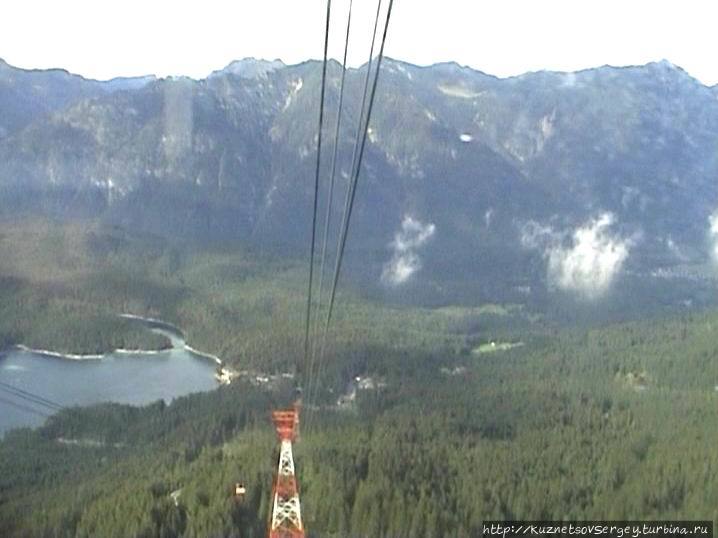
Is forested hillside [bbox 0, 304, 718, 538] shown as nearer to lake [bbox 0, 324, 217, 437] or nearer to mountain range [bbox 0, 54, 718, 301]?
lake [bbox 0, 324, 217, 437]

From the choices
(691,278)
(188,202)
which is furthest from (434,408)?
(188,202)

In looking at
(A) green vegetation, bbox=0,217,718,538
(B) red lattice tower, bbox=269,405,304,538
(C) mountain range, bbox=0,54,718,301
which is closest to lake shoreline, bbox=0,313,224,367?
(A) green vegetation, bbox=0,217,718,538

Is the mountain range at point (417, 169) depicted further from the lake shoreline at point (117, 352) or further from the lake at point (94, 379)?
the lake at point (94, 379)

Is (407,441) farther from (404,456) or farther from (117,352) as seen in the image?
(117,352)

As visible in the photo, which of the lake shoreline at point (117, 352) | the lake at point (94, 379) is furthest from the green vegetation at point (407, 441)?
the lake at point (94, 379)

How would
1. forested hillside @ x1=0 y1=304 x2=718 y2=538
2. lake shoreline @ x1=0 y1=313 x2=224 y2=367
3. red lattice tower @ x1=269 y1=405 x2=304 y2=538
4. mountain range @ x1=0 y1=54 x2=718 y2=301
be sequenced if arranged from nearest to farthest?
red lattice tower @ x1=269 y1=405 x2=304 y2=538, forested hillside @ x1=0 y1=304 x2=718 y2=538, lake shoreline @ x1=0 y1=313 x2=224 y2=367, mountain range @ x1=0 y1=54 x2=718 y2=301

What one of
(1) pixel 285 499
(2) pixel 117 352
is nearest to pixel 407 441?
(1) pixel 285 499
